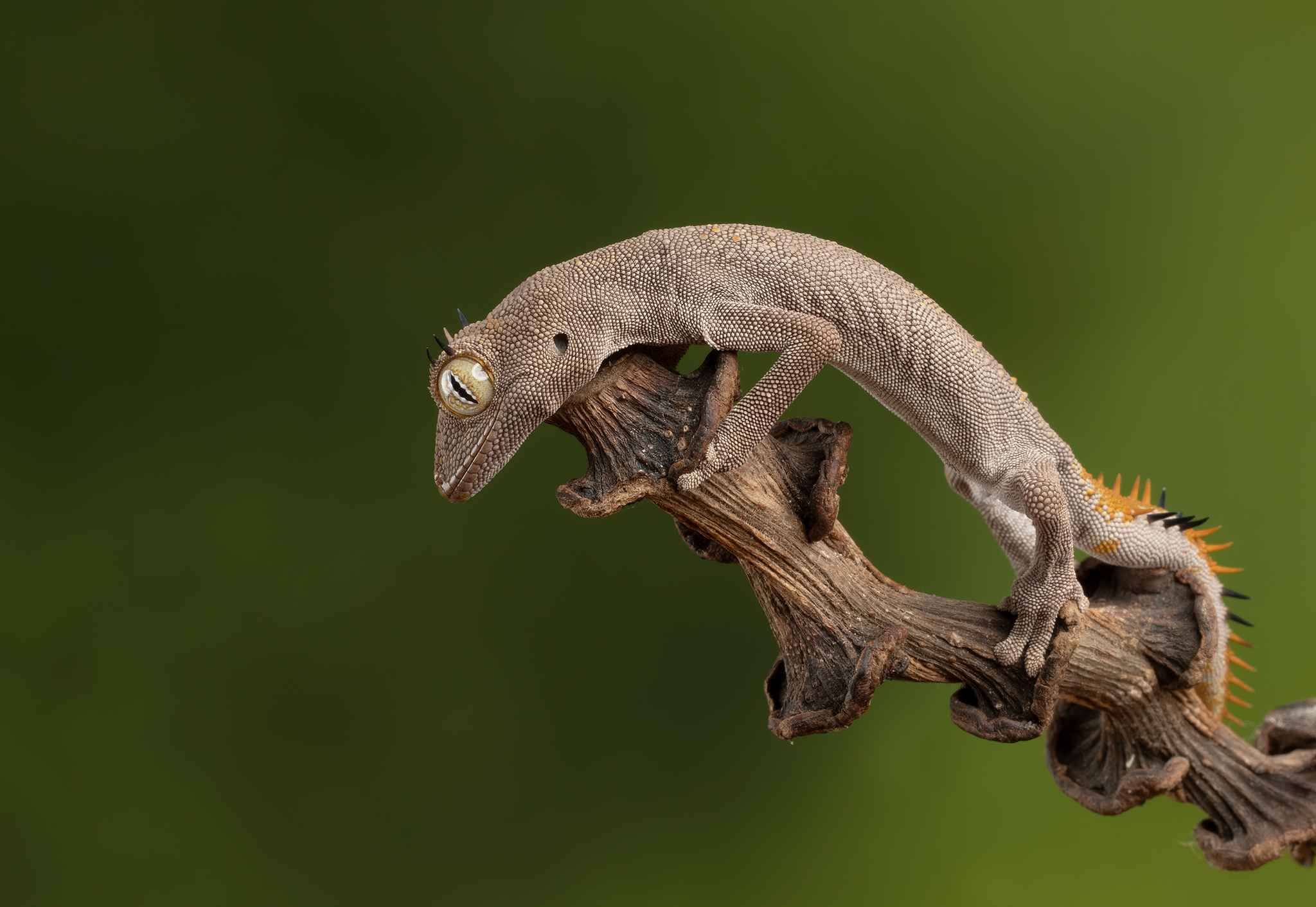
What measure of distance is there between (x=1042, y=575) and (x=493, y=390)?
187 centimetres

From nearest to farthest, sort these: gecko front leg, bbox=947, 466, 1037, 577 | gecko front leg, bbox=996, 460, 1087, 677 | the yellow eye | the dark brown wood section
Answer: the yellow eye < the dark brown wood section < gecko front leg, bbox=996, 460, 1087, 677 < gecko front leg, bbox=947, 466, 1037, 577

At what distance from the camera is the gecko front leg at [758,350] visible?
2959 mm

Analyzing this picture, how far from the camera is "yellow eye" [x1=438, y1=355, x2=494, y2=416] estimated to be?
292 cm

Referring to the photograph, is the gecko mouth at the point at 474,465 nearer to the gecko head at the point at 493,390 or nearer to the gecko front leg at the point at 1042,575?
the gecko head at the point at 493,390

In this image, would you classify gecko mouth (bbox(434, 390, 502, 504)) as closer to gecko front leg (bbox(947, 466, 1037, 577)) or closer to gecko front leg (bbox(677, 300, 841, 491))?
gecko front leg (bbox(677, 300, 841, 491))

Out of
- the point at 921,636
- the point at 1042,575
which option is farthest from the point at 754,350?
the point at 1042,575

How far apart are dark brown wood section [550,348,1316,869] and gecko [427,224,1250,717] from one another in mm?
98

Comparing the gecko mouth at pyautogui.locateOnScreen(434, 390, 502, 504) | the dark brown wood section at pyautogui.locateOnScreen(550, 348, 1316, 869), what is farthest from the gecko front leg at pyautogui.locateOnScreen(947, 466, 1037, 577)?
the gecko mouth at pyautogui.locateOnScreen(434, 390, 502, 504)

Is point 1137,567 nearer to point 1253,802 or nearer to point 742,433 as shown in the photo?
point 1253,802

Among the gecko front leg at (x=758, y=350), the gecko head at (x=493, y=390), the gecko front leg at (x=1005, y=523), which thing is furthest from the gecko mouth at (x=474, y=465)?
the gecko front leg at (x=1005, y=523)

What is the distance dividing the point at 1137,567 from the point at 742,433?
1715mm

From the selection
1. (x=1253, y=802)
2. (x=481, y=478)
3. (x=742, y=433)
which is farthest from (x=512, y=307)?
(x=1253, y=802)

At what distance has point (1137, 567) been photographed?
371 centimetres

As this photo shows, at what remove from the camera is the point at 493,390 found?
9.68ft
